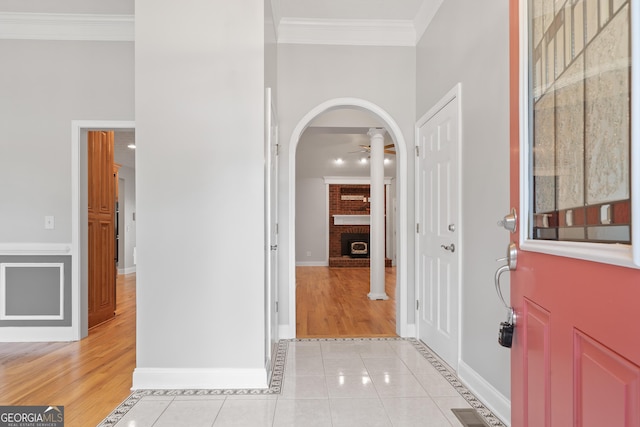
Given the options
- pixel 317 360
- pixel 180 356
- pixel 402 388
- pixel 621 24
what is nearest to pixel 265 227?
pixel 180 356

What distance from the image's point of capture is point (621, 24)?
669 millimetres

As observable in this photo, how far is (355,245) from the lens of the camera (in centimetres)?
992

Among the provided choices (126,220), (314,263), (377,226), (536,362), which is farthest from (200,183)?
(314,263)

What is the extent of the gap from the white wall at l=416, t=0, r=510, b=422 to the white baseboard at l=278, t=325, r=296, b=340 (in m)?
1.54

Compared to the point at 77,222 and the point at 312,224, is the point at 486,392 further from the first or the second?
the point at 312,224

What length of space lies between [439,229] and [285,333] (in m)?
1.66

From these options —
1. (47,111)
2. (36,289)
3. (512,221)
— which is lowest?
(36,289)

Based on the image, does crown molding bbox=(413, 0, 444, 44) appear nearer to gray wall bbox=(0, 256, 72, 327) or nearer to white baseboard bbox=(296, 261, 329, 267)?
gray wall bbox=(0, 256, 72, 327)

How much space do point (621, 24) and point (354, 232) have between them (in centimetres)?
945

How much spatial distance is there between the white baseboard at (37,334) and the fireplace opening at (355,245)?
283 inches

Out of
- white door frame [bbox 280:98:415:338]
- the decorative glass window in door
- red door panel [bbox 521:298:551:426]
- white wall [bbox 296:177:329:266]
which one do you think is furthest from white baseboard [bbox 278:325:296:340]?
white wall [bbox 296:177:329:266]

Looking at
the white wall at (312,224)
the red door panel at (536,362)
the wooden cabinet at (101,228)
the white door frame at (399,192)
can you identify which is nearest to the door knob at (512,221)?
the red door panel at (536,362)

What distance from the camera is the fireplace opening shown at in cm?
991

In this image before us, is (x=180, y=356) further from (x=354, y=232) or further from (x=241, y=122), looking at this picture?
(x=354, y=232)
